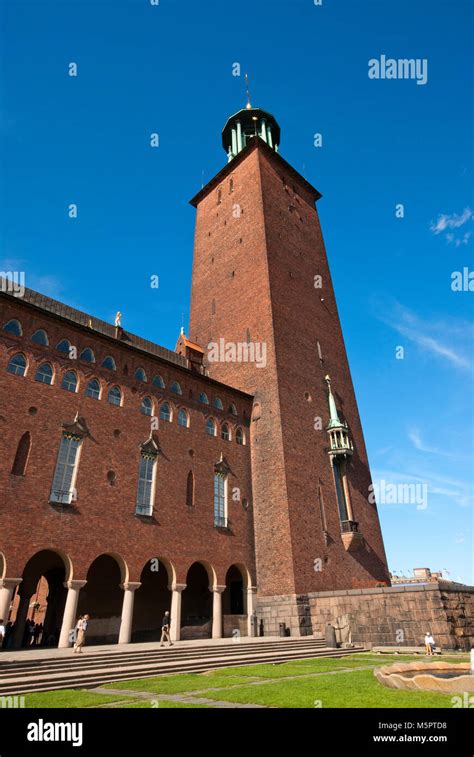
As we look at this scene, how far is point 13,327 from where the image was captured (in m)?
19.8

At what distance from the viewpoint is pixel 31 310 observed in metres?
20.4

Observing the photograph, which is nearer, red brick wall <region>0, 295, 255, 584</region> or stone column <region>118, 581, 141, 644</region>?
red brick wall <region>0, 295, 255, 584</region>

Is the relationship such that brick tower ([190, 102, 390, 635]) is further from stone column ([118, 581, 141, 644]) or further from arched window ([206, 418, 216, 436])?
stone column ([118, 581, 141, 644])

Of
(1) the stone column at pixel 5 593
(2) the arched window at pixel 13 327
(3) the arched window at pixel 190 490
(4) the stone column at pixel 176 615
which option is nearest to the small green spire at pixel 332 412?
(3) the arched window at pixel 190 490

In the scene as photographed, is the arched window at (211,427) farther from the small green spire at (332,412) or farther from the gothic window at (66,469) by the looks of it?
the gothic window at (66,469)

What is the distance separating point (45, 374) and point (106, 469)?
4.93m

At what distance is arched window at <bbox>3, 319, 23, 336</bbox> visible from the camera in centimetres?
1956

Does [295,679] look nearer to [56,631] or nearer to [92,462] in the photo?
[92,462]

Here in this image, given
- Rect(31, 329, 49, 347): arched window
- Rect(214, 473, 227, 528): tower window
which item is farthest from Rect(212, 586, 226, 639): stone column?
Rect(31, 329, 49, 347): arched window

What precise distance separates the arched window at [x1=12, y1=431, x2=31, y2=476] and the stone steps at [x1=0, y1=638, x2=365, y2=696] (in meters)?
→ 6.93

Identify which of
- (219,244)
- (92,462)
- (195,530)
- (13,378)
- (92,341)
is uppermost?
(219,244)
